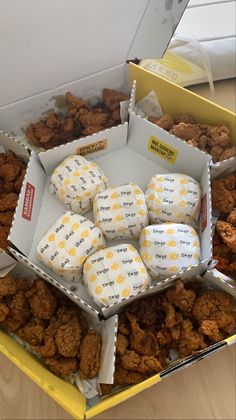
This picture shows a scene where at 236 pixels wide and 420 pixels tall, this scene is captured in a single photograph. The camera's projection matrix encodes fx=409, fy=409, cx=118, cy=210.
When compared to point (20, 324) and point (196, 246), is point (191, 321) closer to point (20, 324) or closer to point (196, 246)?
point (196, 246)

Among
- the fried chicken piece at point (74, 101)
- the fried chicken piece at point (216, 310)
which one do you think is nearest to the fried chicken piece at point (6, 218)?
the fried chicken piece at point (74, 101)

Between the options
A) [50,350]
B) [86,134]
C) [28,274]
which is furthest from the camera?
[86,134]

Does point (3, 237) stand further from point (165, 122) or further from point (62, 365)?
point (165, 122)

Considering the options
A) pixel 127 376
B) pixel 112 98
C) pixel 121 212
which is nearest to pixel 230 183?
pixel 121 212

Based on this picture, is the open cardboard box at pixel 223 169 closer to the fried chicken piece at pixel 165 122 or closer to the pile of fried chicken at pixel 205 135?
the pile of fried chicken at pixel 205 135

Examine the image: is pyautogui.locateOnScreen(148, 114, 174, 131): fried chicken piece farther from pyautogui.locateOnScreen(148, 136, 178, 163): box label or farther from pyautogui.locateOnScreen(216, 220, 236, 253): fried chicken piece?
pyautogui.locateOnScreen(216, 220, 236, 253): fried chicken piece

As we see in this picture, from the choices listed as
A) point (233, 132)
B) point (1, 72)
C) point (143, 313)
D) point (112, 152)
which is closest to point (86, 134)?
point (112, 152)
